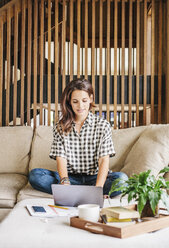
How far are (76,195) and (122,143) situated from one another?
4.14ft

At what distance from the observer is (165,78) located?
3.31 m

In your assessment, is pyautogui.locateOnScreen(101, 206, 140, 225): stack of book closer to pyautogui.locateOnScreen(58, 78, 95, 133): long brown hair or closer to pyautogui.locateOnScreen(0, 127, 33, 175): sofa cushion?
pyautogui.locateOnScreen(58, 78, 95, 133): long brown hair

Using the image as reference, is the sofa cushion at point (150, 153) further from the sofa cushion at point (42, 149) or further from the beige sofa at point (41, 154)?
the sofa cushion at point (42, 149)

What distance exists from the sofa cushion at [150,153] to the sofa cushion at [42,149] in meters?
0.70

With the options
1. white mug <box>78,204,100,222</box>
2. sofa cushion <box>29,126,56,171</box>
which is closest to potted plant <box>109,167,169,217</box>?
white mug <box>78,204,100,222</box>

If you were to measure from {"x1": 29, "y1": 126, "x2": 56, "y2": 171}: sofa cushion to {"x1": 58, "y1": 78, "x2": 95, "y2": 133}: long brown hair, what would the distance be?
548 millimetres

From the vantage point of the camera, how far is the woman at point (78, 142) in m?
2.17

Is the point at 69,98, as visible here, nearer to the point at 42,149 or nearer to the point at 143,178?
the point at 42,149

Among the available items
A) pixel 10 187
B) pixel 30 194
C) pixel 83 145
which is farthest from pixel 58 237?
pixel 10 187

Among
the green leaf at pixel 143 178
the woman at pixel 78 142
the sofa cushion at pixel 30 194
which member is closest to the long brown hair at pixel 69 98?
the woman at pixel 78 142

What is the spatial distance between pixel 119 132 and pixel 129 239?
1.73m

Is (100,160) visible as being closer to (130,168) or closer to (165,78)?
(130,168)

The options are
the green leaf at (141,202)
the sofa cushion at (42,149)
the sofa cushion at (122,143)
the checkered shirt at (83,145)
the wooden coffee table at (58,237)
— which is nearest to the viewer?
the wooden coffee table at (58,237)

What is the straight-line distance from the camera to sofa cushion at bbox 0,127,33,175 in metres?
2.83
